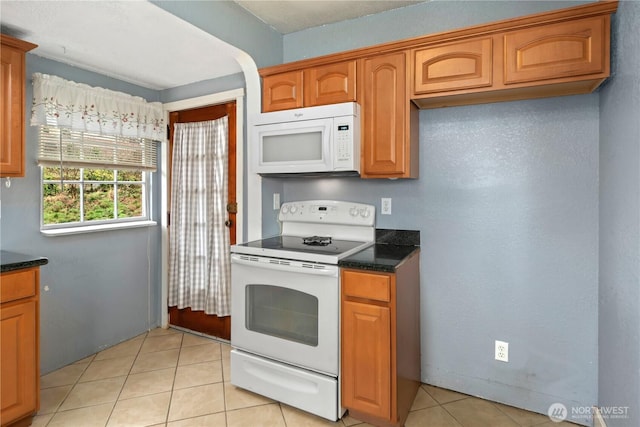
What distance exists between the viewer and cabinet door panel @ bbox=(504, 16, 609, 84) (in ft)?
5.42

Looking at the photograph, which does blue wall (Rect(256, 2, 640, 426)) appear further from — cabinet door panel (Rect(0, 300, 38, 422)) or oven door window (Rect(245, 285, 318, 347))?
cabinet door panel (Rect(0, 300, 38, 422))

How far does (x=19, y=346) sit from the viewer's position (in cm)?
190

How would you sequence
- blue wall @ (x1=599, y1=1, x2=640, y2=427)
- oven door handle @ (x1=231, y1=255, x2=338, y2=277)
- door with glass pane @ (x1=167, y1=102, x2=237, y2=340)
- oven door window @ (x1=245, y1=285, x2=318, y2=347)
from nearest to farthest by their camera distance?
1. blue wall @ (x1=599, y1=1, x2=640, y2=427)
2. oven door handle @ (x1=231, y1=255, x2=338, y2=277)
3. oven door window @ (x1=245, y1=285, x2=318, y2=347)
4. door with glass pane @ (x1=167, y1=102, x2=237, y2=340)

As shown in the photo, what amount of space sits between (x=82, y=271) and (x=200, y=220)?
98 cm

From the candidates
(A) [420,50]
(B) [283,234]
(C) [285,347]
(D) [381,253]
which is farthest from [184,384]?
(A) [420,50]

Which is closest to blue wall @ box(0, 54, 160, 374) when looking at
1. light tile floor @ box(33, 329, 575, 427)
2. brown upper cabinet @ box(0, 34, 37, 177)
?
light tile floor @ box(33, 329, 575, 427)

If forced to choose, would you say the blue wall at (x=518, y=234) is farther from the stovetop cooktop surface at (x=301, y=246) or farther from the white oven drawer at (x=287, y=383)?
the white oven drawer at (x=287, y=383)

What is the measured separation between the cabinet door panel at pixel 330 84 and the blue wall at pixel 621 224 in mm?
1318

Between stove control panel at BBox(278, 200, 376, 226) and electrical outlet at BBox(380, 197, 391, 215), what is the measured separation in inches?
2.6

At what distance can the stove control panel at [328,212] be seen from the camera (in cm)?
251

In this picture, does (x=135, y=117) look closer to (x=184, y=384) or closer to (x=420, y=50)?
(x=184, y=384)

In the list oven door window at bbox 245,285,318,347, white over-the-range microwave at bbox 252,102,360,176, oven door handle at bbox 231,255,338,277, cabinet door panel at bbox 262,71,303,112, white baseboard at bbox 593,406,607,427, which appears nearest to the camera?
white baseboard at bbox 593,406,607,427

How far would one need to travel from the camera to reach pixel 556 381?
6.68 feet

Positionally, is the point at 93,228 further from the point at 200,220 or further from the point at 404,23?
the point at 404,23
